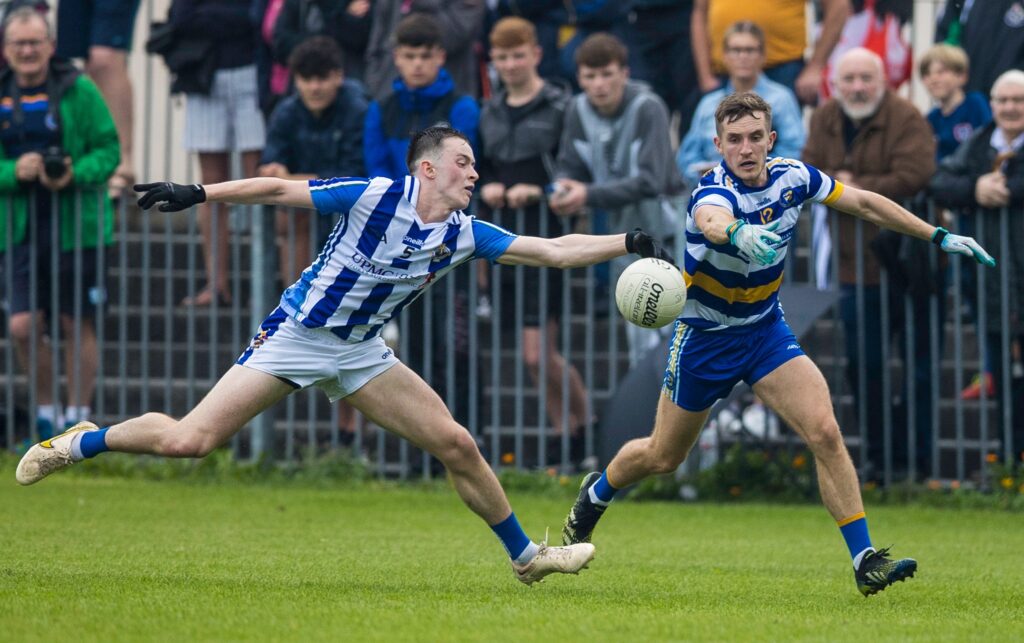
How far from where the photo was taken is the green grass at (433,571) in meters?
6.71

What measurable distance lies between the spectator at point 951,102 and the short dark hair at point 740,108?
5.44 meters

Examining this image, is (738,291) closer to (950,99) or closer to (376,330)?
(376,330)

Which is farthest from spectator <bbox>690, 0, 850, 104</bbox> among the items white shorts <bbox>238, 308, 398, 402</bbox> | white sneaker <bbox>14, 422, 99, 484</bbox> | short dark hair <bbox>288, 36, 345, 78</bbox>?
white sneaker <bbox>14, 422, 99, 484</bbox>

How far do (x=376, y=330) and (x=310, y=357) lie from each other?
38 cm

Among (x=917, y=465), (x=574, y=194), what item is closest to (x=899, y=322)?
(x=917, y=465)

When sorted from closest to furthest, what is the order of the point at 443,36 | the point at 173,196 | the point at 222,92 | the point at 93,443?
the point at 173,196
the point at 93,443
the point at 443,36
the point at 222,92

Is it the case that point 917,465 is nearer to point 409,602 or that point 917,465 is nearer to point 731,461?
point 731,461

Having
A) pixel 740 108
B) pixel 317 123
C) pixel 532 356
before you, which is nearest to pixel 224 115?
pixel 317 123

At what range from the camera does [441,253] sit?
8.30 metres

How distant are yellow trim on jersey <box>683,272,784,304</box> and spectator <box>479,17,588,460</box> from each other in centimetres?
436

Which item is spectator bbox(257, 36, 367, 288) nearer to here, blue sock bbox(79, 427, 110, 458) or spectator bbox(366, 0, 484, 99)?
spectator bbox(366, 0, 484, 99)

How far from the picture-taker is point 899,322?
505 inches

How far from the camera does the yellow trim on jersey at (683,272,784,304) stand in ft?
28.8

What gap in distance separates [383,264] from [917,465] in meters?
5.92
